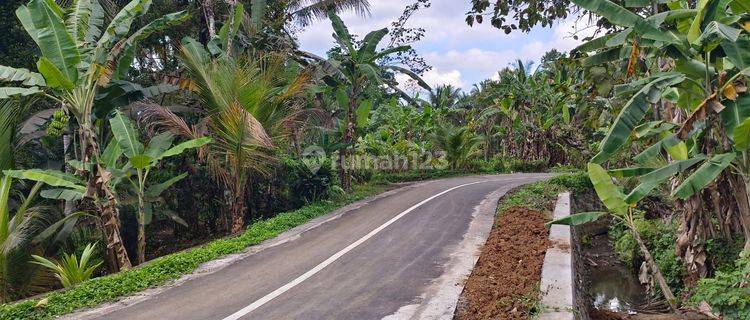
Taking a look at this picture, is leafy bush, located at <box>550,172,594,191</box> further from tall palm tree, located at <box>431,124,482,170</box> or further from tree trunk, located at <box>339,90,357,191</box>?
tall palm tree, located at <box>431,124,482,170</box>

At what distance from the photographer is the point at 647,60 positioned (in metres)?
9.61

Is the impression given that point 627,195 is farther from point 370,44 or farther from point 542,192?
point 370,44

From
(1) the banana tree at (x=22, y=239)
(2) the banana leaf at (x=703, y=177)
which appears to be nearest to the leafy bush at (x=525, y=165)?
(2) the banana leaf at (x=703, y=177)

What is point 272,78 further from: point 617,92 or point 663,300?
point 663,300

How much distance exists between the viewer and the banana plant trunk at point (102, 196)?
8.34 metres

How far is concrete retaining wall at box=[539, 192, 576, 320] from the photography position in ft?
16.7

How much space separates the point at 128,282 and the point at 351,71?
900 centimetres

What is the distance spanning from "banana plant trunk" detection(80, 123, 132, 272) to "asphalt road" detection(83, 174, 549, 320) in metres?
2.14

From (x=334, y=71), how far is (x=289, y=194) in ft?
11.4

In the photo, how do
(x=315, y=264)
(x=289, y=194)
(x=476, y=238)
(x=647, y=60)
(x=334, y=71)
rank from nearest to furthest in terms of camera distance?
(x=315, y=264) → (x=476, y=238) → (x=647, y=60) → (x=289, y=194) → (x=334, y=71)

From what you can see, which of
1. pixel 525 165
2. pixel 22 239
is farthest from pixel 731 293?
pixel 525 165

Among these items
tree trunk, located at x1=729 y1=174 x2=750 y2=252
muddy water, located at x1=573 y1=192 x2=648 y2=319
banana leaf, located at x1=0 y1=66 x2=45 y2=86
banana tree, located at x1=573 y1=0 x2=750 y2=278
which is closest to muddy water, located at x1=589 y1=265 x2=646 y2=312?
muddy water, located at x1=573 y1=192 x2=648 y2=319

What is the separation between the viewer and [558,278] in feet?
20.2

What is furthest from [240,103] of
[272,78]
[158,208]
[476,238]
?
[476,238]
